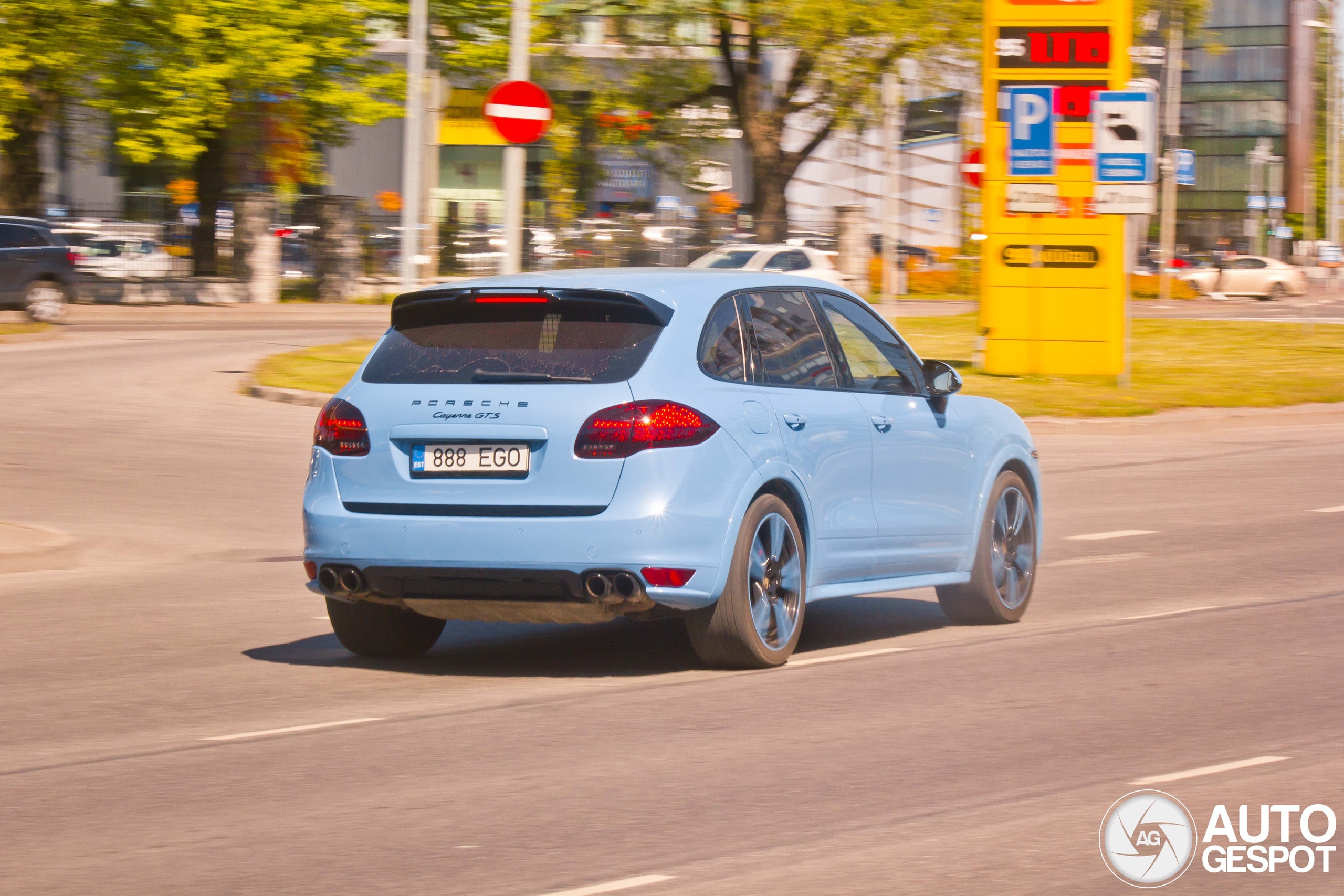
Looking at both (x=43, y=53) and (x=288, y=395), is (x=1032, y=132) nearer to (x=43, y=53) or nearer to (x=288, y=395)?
(x=288, y=395)

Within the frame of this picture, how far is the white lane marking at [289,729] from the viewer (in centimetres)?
651

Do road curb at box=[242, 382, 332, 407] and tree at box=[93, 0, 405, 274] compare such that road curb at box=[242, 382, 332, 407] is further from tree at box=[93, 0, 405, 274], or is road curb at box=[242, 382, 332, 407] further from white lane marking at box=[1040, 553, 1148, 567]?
tree at box=[93, 0, 405, 274]

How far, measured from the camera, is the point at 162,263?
Answer: 134 feet

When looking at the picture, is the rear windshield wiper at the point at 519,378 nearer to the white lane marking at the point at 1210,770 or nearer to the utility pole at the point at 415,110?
the white lane marking at the point at 1210,770

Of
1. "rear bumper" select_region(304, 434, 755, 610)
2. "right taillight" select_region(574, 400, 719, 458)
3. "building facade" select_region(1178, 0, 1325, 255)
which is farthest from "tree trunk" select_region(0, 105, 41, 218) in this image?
"building facade" select_region(1178, 0, 1325, 255)

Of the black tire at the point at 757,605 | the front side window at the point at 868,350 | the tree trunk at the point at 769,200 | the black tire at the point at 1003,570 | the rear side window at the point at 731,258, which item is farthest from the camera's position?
the tree trunk at the point at 769,200

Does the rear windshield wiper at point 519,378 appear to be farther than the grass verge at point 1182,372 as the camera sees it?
No

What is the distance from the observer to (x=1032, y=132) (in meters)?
23.8

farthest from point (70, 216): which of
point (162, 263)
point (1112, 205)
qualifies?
point (1112, 205)

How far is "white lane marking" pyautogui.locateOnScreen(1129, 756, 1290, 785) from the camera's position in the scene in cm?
577

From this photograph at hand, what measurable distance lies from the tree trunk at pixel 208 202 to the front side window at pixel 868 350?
3475 cm

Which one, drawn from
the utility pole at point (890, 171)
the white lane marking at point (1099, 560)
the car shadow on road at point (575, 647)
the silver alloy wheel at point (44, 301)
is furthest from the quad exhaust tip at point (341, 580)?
the utility pole at point (890, 171)

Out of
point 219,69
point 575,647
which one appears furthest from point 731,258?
point 575,647

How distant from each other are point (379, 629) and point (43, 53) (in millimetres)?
32779
